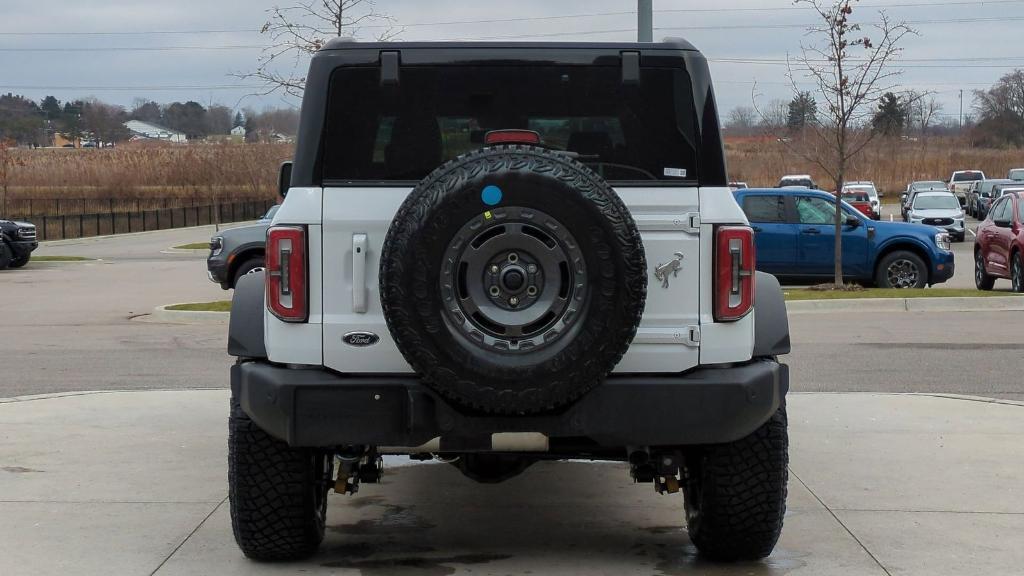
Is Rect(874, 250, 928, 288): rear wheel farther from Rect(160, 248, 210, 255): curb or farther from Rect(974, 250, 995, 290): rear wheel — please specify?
Rect(160, 248, 210, 255): curb

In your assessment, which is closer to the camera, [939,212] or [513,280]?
[513,280]

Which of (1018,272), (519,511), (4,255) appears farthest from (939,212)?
(519,511)

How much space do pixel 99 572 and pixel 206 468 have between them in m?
2.22

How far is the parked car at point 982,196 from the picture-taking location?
54219 mm

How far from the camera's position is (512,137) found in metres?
5.09

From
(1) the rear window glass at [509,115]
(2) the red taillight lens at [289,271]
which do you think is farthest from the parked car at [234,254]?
(2) the red taillight lens at [289,271]

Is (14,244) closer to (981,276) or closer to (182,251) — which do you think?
(182,251)

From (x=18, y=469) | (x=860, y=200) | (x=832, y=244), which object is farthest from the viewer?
(x=860, y=200)

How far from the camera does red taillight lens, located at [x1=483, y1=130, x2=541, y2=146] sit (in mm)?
5082

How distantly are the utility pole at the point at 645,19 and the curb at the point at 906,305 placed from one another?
4.88 meters

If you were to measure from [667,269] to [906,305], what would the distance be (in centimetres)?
1357

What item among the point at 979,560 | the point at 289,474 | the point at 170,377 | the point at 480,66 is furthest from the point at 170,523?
the point at 170,377

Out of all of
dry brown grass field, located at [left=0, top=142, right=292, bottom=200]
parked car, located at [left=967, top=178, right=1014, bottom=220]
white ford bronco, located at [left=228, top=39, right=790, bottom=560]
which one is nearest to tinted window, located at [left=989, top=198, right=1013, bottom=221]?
white ford bronco, located at [left=228, top=39, right=790, bottom=560]

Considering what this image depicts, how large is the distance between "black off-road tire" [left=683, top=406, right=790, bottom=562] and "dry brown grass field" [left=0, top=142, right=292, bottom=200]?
218 ft
